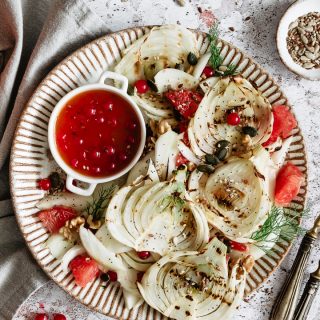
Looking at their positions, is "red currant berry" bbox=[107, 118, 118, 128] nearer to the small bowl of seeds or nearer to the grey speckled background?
the grey speckled background

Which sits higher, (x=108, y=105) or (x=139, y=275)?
(x=108, y=105)

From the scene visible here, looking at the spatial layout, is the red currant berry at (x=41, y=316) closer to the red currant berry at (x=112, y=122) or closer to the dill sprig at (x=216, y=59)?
the red currant berry at (x=112, y=122)

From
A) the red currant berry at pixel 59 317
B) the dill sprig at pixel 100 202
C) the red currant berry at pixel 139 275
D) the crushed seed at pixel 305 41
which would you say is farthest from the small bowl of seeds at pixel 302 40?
the red currant berry at pixel 59 317

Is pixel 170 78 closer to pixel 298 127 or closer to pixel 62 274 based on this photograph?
pixel 298 127

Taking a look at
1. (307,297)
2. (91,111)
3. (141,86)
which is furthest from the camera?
(307,297)

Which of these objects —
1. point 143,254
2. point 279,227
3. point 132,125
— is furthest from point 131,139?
point 279,227

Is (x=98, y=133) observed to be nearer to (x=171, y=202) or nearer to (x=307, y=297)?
(x=171, y=202)

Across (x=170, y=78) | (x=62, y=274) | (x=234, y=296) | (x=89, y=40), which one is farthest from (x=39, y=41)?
(x=234, y=296)
